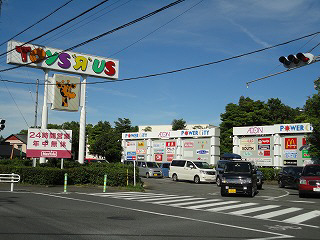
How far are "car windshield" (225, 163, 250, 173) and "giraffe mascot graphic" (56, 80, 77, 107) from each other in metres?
16.0

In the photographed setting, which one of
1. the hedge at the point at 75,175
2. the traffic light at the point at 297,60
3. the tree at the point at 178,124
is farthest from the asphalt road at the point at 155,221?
the tree at the point at 178,124

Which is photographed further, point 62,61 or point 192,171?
point 192,171

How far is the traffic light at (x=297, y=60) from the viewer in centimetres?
1359

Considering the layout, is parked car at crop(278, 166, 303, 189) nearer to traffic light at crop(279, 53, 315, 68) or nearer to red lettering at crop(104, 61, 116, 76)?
traffic light at crop(279, 53, 315, 68)

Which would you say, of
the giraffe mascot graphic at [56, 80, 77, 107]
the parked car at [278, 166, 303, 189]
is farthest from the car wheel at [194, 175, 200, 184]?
the giraffe mascot graphic at [56, 80, 77, 107]

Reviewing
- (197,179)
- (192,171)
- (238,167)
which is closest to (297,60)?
(238,167)

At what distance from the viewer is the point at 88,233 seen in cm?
862

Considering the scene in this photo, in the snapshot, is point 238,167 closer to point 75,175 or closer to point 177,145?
point 75,175

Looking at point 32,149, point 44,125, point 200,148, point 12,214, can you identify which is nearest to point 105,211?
point 12,214

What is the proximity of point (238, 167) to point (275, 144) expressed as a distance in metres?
21.1

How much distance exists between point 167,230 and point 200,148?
124ft

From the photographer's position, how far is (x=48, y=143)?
2672 cm

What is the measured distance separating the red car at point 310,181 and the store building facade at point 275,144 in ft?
61.5

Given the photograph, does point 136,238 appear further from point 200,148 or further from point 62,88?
point 200,148
